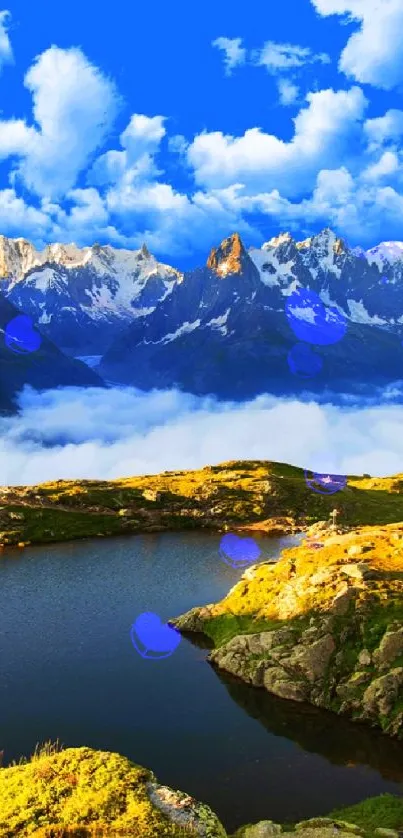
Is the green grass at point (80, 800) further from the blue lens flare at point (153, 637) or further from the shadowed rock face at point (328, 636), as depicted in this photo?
the blue lens flare at point (153, 637)

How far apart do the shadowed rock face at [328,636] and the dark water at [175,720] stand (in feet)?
7.65

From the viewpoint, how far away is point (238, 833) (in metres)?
48.2

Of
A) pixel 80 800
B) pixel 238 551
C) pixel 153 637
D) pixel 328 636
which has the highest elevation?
pixel 238 551

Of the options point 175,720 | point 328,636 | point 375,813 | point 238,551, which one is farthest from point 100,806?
point 238,551

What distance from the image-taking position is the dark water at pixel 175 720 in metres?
59.5

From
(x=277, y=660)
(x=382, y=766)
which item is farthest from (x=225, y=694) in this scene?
(x=382, y=766)

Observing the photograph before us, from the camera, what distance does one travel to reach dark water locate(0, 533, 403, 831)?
59.5 meters

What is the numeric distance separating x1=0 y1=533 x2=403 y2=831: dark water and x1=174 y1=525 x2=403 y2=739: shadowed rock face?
7.65 ft

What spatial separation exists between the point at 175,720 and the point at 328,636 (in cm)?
2272

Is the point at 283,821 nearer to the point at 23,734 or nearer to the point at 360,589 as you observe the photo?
the point at 23,734

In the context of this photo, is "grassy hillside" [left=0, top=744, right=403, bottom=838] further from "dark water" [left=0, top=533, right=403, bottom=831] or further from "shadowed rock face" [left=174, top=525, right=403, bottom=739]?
"shadowed rock face" [left=174, top=525, right=403, bottom=739]

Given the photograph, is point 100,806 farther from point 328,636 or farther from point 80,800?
point 328,636

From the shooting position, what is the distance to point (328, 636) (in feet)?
267

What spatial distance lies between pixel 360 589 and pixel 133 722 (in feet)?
118
